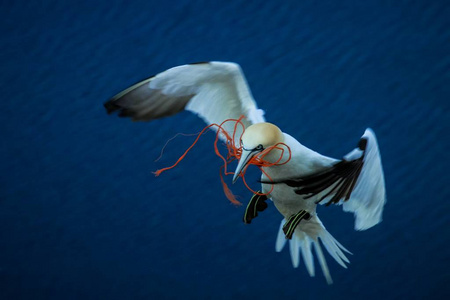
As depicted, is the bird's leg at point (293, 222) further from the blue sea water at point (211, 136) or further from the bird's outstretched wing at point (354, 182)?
the blue sea water at point (211, 136)

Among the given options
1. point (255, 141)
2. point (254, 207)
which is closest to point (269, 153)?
point (255, 141)

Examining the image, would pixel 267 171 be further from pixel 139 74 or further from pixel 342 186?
pixel 139 74

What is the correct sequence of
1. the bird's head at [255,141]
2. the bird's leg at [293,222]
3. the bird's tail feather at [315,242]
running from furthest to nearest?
the bird's tail feather at [315,242]
the bird's leg at [293,222]
the bird's head at [255,141]

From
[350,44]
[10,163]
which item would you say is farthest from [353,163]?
[10,163]

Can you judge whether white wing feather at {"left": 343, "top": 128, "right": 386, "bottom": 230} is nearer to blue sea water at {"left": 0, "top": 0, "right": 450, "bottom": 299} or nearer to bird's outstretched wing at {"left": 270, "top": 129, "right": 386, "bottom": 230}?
bird's outstretched wing at {"left": 270, "top": 129, "right": 386, "bottom": 230}

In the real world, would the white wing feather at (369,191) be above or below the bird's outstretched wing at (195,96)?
below

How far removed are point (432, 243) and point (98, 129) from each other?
96 centimetres

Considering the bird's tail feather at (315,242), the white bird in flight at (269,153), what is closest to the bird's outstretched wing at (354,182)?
the white bird in flight at (269,153)

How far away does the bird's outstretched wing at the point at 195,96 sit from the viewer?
3.01ft

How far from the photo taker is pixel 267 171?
0.84m

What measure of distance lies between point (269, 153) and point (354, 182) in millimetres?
141

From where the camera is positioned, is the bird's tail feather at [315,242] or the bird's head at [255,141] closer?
the bird's head at [255,141]

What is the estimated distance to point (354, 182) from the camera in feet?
2.75

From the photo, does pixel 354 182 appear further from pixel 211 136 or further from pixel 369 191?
pixel 211 136
